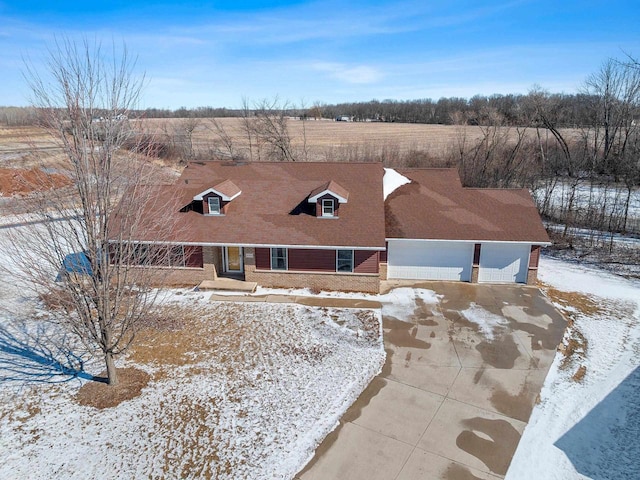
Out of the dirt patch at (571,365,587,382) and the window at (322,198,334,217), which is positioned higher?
the window at (322,198,334,217)

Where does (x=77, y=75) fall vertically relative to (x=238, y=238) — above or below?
above

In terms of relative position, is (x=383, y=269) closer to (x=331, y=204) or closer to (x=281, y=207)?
(x=331, y=204)

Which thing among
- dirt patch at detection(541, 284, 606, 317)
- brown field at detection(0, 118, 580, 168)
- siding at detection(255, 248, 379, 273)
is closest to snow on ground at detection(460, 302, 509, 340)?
dirt patch at detection(541, 284, 606, 317)

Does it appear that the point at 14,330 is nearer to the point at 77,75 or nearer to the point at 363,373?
the point at 77,75

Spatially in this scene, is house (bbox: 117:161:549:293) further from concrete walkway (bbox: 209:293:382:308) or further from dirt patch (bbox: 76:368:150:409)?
dirt patch (bbox: 76:368:150:409)

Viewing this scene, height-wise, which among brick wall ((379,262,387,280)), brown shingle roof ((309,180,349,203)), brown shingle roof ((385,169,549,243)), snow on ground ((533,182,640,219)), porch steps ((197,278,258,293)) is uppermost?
brown shingle roof ((309,180,349,203))

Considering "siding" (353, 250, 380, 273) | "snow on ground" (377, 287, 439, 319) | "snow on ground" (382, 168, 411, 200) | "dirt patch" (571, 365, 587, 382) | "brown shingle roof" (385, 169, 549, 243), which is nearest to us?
"dirt patch" (571, 365, 587, 382)

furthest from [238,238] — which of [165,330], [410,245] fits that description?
[410,245]
